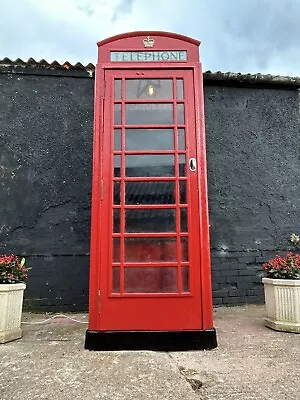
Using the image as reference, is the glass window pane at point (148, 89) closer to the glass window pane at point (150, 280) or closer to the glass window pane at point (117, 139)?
the glass window pane at point (117, 139)

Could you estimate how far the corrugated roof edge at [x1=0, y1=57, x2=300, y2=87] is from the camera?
476cm

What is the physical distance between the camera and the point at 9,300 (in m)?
2.93

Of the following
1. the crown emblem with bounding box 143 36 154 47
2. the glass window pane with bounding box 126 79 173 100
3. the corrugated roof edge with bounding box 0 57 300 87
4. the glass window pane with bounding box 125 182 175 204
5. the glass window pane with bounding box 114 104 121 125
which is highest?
the corrugated roof edge with bounding box 0 57 300 87

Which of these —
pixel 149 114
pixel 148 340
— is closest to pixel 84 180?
pixel 149 114

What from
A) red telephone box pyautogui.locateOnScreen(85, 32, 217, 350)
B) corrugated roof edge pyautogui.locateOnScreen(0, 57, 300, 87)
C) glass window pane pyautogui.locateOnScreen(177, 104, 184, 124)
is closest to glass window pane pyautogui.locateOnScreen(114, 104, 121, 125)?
red telephone box pyautogui.locateOnScreen(85, 32, 217, 350)

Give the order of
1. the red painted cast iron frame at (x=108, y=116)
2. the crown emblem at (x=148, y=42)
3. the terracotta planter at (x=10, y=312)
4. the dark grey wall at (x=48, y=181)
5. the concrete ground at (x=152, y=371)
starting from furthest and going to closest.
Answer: the dark grey wall at (x=48, y=181), the crown emblem at (x=148, y=42), the terracotta planter at (x=10, y=312), the red painted cast iron frame at (x=108, y=116), the concrete ground at (x=152, y=371)

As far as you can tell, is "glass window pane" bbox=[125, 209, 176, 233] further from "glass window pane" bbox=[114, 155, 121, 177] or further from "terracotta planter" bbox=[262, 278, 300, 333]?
"terracotta planter" bbox=[262, 278, 300, 333]

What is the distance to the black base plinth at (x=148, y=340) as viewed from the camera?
2496mm

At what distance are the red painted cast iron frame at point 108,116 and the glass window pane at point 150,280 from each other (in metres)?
0.23

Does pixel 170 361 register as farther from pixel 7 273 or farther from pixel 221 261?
pixel 221 261

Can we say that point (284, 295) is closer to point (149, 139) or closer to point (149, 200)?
point (149, 200)

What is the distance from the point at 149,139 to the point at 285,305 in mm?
2072

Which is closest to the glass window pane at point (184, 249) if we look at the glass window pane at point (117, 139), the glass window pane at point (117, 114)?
the glass window pane at point (117, 139)

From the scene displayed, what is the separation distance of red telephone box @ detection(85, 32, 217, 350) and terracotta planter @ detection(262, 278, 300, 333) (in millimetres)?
998
